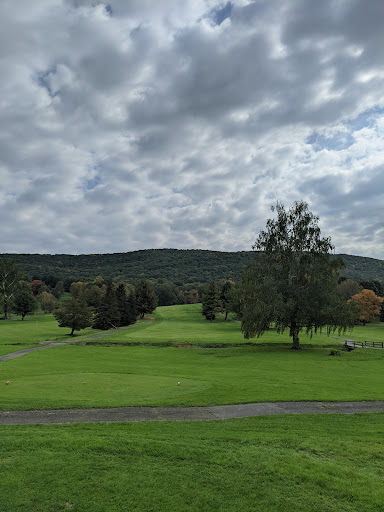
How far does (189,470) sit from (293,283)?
36.2 m

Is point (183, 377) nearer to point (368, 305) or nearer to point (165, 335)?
point (165, 335)

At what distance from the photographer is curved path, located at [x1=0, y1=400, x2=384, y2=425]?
14531mm

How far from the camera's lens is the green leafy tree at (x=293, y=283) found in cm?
3956

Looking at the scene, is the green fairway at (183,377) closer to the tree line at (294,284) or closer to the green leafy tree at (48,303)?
the tree line at (294,284)

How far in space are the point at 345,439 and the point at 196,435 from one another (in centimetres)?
533

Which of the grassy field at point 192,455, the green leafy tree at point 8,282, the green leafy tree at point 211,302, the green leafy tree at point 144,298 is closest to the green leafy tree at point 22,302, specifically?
the green leafy tree at point 8,282

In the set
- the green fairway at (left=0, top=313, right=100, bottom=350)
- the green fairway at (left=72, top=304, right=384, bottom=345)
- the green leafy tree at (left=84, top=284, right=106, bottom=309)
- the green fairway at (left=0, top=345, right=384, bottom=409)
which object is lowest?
the green fairway at (left=0, top=313, right=100, bottom=350)

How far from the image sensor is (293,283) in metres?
42.4

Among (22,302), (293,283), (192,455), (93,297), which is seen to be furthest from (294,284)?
(22,302)

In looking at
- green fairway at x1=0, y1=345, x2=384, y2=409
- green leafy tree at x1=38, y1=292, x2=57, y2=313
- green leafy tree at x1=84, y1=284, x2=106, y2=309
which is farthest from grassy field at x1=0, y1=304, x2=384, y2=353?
green leafy tree at x1=38, y1=292, x2=57, y2=313

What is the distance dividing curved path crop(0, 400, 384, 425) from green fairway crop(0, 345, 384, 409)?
0.73 meters

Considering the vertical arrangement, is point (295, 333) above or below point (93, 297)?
below

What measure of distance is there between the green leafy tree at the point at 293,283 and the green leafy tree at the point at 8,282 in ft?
264

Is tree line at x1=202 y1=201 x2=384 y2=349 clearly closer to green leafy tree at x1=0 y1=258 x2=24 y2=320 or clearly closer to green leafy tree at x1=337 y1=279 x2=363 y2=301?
green leafy tree at x1=0 y1=258 x2=24 y2=320
